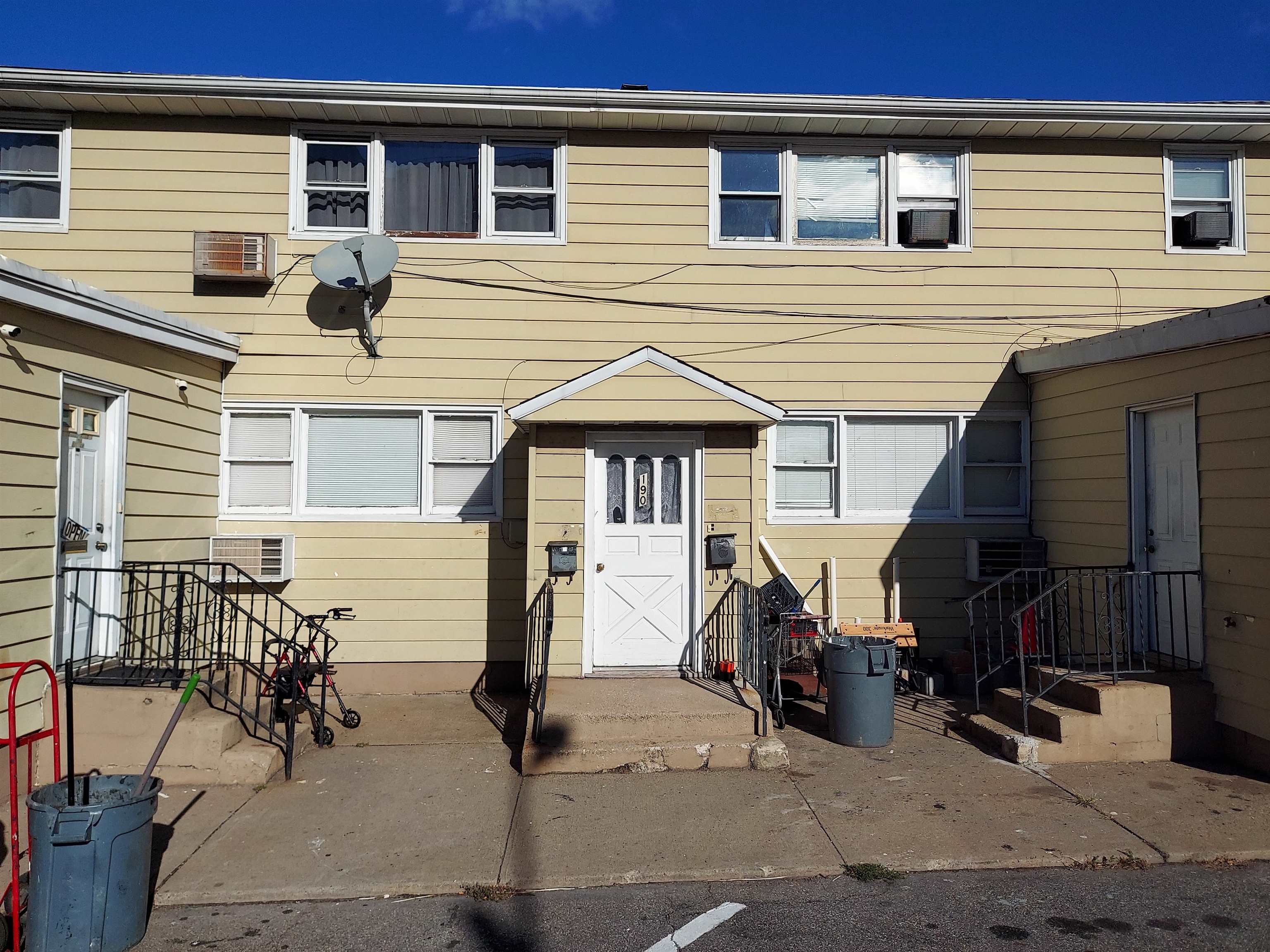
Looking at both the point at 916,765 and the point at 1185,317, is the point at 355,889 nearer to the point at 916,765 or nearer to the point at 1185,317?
the point at 916,765

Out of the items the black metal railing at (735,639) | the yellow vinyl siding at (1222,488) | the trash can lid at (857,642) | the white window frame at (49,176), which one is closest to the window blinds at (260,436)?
the white window frame at (49,176)

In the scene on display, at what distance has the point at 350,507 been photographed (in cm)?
877

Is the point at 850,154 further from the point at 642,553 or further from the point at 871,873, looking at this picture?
the point at 871,873

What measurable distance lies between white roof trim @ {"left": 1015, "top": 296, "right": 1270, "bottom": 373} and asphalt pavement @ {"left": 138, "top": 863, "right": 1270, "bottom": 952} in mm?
3664

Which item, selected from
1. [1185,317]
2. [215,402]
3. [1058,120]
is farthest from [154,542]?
[1058,120]

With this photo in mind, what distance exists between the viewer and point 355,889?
15.2 ft

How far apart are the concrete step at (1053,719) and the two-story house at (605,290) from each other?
71.5 inches

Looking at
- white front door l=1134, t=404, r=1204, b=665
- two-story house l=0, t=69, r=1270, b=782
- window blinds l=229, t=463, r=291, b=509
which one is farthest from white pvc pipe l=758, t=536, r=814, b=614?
window blinds l=229, t=463, r=291, b=509

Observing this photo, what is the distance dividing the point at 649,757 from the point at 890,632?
3.31 m

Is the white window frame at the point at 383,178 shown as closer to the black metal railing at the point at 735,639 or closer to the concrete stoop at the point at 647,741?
the black metal railing at the point at 735,639

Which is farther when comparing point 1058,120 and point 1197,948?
point 1058,120

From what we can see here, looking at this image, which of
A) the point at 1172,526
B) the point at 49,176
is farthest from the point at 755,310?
the point at 49,176

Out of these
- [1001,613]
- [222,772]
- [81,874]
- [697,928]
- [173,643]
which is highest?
[1001,613]

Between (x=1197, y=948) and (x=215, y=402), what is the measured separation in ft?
28.2
